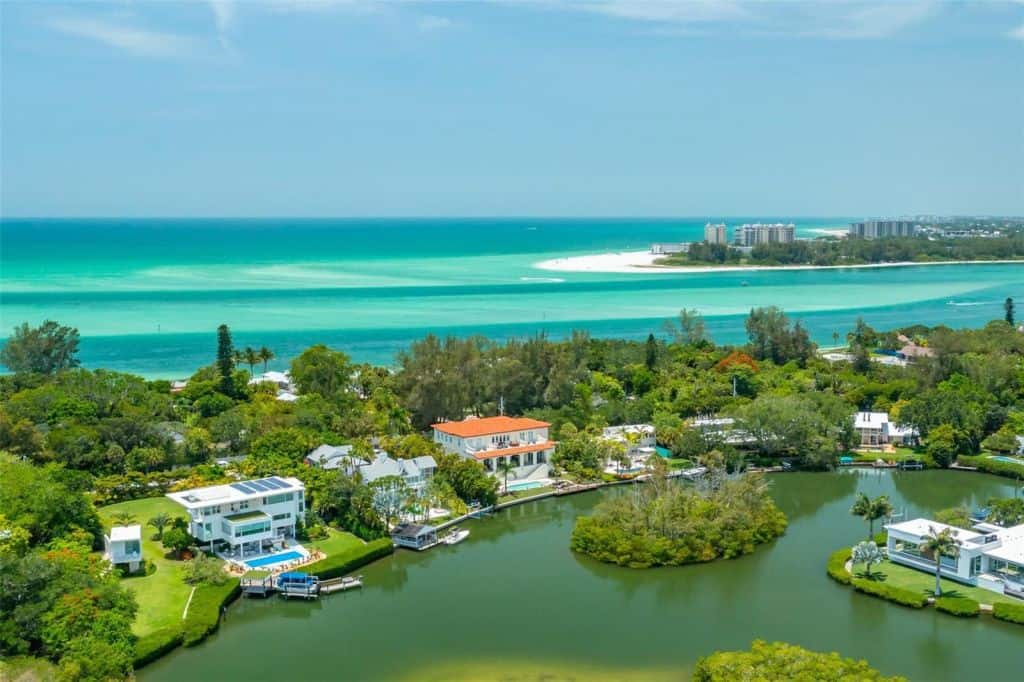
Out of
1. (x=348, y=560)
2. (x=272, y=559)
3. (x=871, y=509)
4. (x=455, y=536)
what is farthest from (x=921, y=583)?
(x=272, y=559)

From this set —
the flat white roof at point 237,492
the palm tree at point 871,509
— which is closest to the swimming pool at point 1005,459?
the palm tree at point 871,509

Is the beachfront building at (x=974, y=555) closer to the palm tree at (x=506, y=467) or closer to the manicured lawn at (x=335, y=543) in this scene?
the palm tree at (x=506, y=467)

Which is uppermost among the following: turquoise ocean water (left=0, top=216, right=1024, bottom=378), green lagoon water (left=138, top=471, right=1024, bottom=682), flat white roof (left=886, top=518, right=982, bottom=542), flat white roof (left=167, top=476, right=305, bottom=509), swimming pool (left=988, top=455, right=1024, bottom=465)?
turquoise ocean water (left=0, top=216, right=1024, bottom=378)

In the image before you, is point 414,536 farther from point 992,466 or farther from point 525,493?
point 992,466

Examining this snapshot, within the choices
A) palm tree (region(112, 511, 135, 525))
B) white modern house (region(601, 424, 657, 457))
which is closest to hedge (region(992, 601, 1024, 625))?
white modern house (region(601, 424, 657, 457))

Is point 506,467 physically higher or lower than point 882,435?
higher

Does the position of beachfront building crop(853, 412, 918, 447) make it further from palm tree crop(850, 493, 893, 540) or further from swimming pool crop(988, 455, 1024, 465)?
palm tree crop(850, 493, 893, 540)

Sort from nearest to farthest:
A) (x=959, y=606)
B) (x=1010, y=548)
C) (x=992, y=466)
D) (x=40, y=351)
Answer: (x=959, y=606)
(x=1010, y=548)
(x=992, y=466)
(x=40, y=351)
